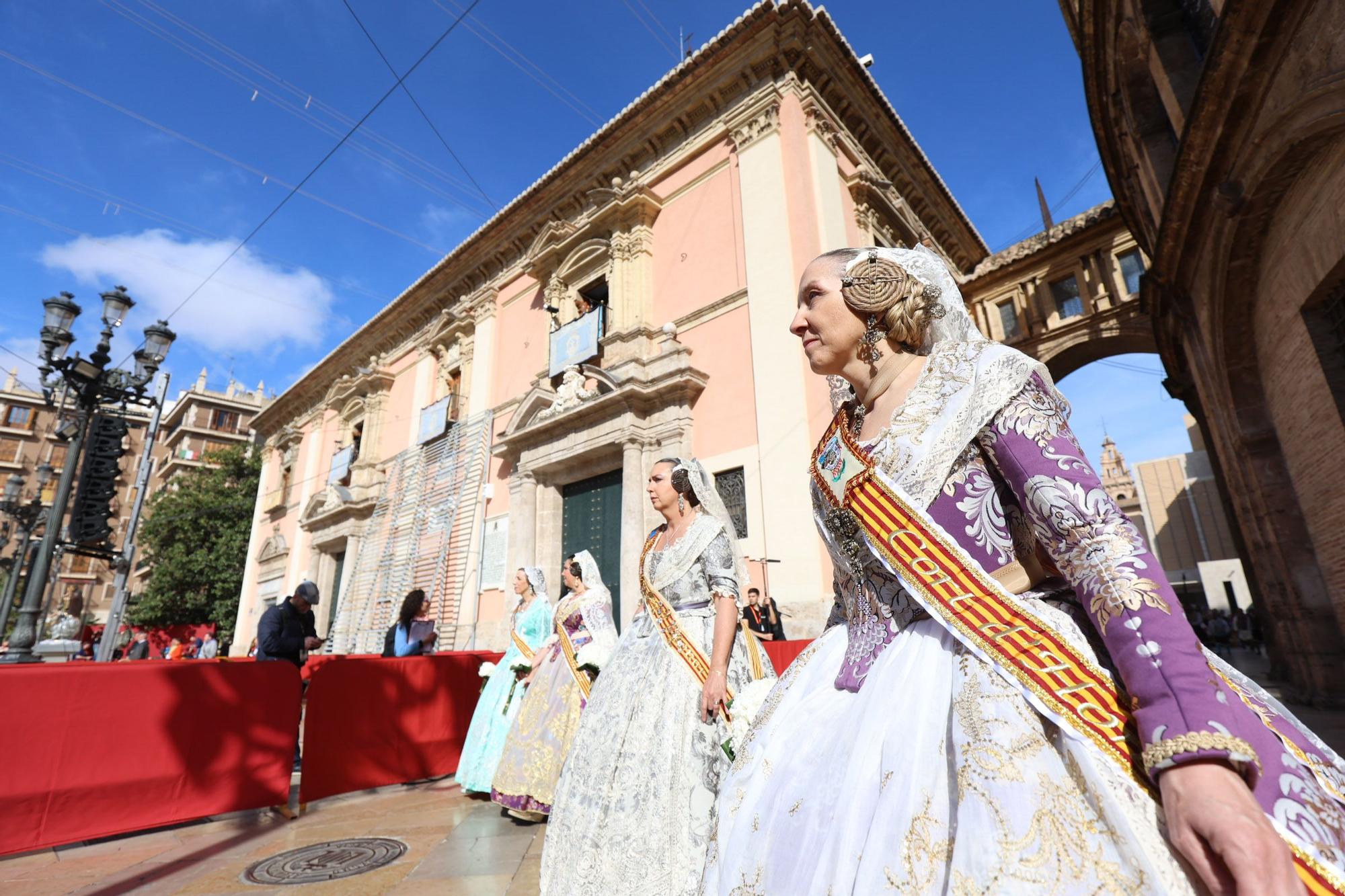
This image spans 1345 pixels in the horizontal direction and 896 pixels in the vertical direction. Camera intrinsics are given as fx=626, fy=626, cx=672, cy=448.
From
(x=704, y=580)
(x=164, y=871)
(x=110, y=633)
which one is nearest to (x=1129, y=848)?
(x=704, y=580)

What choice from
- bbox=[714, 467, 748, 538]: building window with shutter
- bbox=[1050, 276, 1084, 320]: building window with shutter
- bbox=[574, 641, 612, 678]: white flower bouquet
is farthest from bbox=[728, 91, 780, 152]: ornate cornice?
bbox=[1050, 276, 1084, 320]: building window with shutter

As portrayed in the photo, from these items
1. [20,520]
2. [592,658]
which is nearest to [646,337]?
[592,658]

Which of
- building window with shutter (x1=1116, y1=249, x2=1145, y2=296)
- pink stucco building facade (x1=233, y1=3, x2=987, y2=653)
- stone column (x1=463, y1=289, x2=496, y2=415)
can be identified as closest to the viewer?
pink stucco building facade (x1=233, y1=3, x2=987, y2=653)

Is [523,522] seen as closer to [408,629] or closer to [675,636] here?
[408,629]

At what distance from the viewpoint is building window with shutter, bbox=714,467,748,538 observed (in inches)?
325

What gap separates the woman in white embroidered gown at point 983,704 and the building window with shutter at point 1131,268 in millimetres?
16003

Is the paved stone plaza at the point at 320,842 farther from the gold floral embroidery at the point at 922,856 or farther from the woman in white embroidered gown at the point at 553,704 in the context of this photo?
the gold floral embroidery at the point at 922,856

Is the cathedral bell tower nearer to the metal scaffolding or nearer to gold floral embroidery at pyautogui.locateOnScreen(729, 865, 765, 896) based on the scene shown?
the metal scaffolding

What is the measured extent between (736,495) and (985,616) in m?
7.51

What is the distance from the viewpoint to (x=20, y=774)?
336 centimetres

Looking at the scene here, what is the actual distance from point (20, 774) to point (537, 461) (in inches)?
300

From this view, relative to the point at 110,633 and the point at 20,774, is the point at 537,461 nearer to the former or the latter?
the point at 20,774

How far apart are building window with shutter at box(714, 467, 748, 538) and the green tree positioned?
22.8 m

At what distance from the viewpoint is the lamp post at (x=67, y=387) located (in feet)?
20.1
